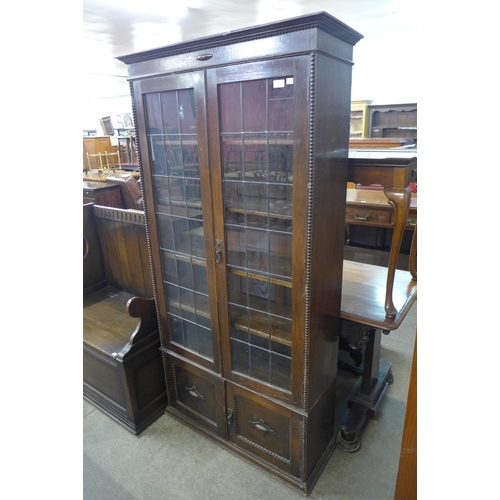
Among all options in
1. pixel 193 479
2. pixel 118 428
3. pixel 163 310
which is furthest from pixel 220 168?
pixel 118 428

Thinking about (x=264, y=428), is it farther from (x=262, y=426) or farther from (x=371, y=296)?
(x=371, y=296)

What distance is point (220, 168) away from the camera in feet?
4.52

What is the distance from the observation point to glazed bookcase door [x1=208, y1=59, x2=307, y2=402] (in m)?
1.21

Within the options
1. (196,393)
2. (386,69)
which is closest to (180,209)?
(196,393)

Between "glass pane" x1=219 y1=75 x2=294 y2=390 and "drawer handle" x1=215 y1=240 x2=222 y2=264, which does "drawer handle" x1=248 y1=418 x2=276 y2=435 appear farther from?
"drawer handle" x1=215 y1=240 x2=222 y2=264

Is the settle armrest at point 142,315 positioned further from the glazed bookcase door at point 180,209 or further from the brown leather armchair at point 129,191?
the brown leather armchair at point 129,191

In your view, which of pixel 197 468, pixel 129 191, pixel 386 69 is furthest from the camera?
pixel 386 69

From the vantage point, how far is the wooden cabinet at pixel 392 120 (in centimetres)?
573

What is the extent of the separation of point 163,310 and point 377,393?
50.5 inches

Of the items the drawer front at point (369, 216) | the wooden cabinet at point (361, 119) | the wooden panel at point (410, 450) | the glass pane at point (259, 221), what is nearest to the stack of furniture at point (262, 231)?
the glass pane at point (259, 221)

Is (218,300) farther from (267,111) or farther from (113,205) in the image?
(113,205)

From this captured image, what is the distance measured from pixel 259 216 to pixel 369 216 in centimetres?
239

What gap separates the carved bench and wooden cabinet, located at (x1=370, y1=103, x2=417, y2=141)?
16.6ft

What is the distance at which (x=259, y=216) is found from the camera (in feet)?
4.51
